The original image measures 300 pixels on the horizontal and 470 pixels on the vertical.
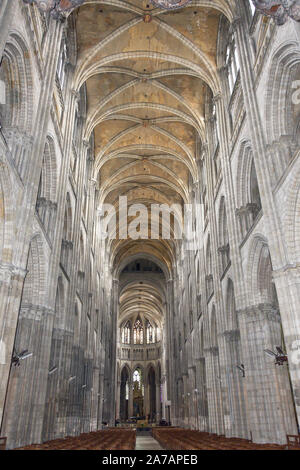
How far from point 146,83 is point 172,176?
10836 mm

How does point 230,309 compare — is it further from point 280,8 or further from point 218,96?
point 280,8

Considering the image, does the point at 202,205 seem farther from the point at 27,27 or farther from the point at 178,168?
the point at 27,27

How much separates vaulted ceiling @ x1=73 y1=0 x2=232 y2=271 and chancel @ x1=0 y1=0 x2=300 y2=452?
10 centimetres

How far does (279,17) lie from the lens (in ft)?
30.7

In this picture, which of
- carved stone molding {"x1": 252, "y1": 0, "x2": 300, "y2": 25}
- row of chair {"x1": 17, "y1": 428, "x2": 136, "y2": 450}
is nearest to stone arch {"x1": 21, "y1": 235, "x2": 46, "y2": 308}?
row of chair {"x1": 17, "y1": 428, "x2": 136, "y2": 450}

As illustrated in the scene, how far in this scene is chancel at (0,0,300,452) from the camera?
11.1m

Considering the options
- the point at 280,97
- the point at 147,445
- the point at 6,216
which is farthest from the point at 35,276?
the point at 147,445

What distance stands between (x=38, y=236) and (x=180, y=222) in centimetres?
2540

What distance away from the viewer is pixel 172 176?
1357 inches

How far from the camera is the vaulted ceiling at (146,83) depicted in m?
20.6

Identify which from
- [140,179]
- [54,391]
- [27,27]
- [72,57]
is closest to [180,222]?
[140,179]

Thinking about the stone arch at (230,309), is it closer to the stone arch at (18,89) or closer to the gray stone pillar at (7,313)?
the gray stone pillar at (7,313)

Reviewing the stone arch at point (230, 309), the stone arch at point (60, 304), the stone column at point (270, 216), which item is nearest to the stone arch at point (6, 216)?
the stone arch at point (60, 304)

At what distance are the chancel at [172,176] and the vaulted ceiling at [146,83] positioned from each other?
0.10m
